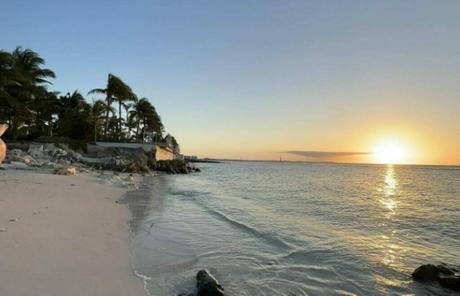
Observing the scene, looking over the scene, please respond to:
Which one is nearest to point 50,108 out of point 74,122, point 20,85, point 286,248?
point 74,122

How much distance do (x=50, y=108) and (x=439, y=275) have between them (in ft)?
172

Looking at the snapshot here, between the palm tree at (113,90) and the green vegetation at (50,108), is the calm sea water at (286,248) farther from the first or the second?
the palm tree at (113,90)

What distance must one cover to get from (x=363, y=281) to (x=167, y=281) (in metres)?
4.16

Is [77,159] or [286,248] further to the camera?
[77,159]

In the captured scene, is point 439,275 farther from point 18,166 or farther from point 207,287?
point 18,166

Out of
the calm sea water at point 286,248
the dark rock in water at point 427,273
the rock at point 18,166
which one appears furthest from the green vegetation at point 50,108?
the dark rock in water at point 427,273

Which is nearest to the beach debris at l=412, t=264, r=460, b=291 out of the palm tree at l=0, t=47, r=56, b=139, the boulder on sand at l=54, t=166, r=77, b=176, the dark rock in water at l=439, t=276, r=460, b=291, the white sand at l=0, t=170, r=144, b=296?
the dark rock in water at l=439, t=276, r=460, b=291

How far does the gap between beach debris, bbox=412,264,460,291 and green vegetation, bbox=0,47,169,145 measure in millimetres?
35071

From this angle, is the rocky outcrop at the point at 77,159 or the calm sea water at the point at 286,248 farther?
the rocky outcrop at the point at 77,159

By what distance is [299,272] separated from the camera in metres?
7.81

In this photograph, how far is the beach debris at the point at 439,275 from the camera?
23.9ft

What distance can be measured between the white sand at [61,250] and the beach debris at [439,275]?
19.7 ft

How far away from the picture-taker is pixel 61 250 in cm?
660

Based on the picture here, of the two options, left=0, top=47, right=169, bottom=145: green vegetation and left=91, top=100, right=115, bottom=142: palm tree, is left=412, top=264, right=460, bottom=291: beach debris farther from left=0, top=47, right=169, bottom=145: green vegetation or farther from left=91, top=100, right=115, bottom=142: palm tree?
left=91, top=100, right=115, bottom=142: palm tree
